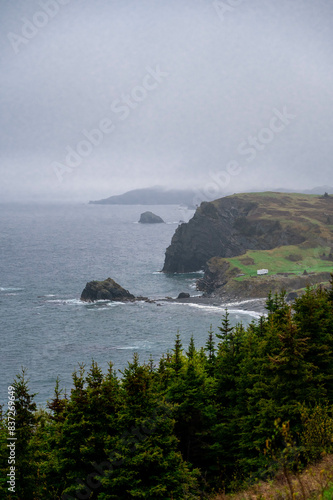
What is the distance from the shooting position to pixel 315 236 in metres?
161

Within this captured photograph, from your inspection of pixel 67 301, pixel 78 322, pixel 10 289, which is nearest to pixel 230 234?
pixel 67 301

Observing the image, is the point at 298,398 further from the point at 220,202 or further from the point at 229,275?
the point at 220,202

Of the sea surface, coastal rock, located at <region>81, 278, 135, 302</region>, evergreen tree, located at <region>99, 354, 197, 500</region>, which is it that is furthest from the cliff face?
evergreen tree, located at <region>99, 354, 197, 500</region>

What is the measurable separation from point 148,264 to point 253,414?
6224 inches

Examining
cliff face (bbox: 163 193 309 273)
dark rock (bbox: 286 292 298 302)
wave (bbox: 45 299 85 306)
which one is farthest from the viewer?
cliff face (bbox: 163 193 309 273)

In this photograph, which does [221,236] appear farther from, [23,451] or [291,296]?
[23,451]

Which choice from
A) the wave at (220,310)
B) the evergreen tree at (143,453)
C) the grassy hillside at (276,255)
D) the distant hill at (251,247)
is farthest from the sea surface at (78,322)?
the evergreen tree at (143,453)

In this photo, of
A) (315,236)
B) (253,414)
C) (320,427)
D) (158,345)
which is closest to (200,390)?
(253,414)

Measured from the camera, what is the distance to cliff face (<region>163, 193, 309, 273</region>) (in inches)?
6722

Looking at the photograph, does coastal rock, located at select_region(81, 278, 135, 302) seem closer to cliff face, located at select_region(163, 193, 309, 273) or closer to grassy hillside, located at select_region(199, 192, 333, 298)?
grassy hillside, located at select_region(199, 192, 333, 298)

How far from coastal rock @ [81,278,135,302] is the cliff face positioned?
150 ft

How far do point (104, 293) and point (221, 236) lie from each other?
69698 millimetres

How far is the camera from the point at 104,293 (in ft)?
409

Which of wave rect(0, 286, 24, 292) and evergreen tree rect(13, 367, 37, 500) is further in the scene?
wave rect(0, 286, 24, 292)
